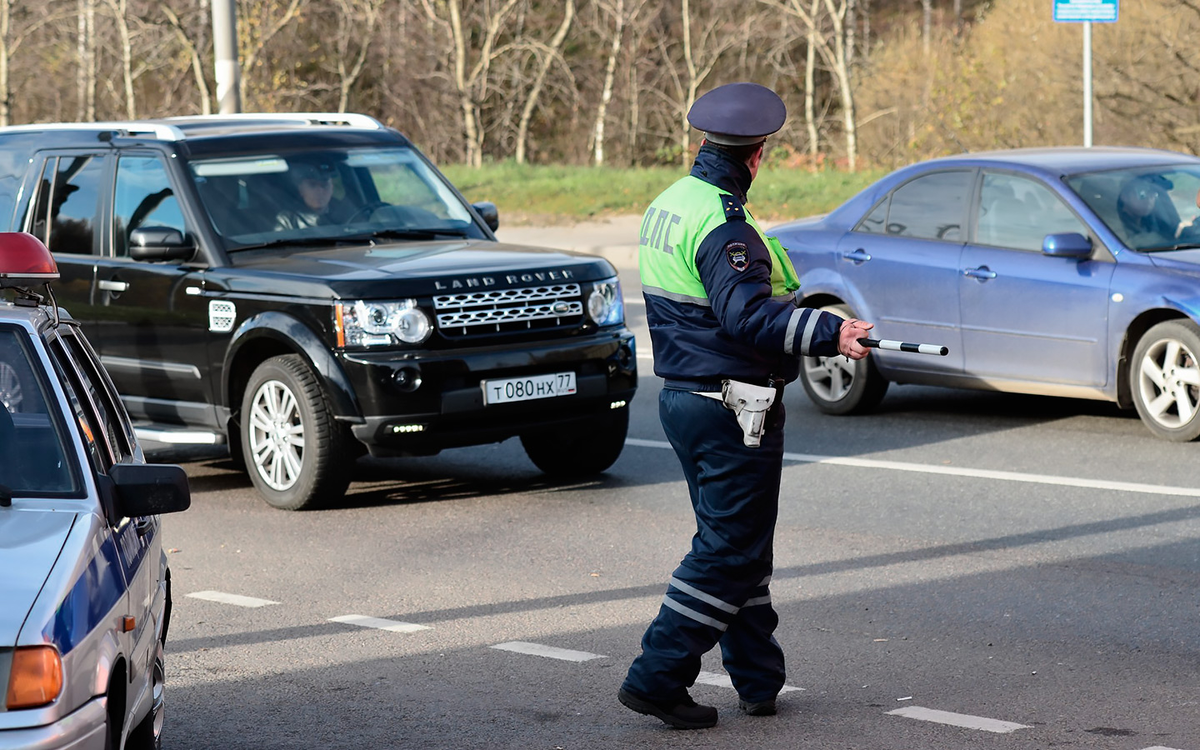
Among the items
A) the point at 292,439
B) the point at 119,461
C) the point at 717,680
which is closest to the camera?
the point at 119,461

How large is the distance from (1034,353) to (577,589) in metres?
4.14

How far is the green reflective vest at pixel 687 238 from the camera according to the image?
16.1ft

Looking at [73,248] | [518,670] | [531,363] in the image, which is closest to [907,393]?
[531,363]

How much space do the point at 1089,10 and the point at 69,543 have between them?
13772 mm

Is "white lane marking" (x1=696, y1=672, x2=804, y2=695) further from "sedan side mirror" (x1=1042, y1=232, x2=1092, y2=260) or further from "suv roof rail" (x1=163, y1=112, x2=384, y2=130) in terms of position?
"suv roof rail" (x1=163, y1=112, x2=384, y2=130)

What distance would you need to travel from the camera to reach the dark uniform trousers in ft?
16.3

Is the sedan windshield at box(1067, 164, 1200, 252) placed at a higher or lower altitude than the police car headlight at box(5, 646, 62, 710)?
higher

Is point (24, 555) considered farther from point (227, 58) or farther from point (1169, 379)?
point (227, 58)

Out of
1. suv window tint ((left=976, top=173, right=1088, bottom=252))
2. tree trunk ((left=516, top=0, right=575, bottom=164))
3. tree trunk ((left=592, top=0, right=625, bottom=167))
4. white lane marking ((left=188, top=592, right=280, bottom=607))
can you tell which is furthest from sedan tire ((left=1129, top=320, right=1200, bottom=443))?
tree trunk ((left=592, top=0, right=625, bottom=167))

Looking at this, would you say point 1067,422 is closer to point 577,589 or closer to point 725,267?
point 577,589

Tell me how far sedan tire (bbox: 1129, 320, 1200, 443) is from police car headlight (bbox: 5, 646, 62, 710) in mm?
7250

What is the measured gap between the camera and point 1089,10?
15797 mm

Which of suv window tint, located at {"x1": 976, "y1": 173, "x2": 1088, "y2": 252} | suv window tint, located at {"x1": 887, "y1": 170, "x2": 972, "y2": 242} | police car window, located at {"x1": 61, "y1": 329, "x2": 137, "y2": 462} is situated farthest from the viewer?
suv window tint, located at {"x1": 887, "y1": 170, "x2": 972, "y2": 242}

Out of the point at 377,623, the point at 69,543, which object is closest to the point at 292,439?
the point at 377,623
